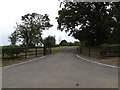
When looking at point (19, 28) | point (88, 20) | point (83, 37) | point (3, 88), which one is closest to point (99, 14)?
point (88, 20)

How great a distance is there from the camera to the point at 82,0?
30828mm

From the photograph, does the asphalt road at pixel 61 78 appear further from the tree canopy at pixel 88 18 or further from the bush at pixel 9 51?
the tree canopy at pixel 88 18

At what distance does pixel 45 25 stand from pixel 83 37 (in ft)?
90.2

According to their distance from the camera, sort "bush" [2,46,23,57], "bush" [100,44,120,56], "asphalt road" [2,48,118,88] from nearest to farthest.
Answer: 1. "asphalt road" [2,48,118,88]
2. "bush" [2,46,23,57]
3. "bush" [100,44,120,56]

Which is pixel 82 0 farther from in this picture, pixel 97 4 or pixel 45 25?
pixel 45 25

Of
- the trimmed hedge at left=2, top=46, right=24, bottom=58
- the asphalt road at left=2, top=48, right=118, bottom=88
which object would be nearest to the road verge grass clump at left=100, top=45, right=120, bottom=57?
the asphalt road at left=2, top=48, right=118, bottom=88

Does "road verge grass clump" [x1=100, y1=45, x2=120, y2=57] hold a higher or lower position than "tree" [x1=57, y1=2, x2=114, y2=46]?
lower

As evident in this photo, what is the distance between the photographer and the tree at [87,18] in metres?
30.7

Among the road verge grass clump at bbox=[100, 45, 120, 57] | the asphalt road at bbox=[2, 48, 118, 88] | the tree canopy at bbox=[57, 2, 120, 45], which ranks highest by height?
the tree canopy at bbox=[57, 2, 120, 45]

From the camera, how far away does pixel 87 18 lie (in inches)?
1270

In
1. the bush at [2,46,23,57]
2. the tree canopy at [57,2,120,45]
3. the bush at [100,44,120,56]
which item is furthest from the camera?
the tree canopy at [57,2,120,45]

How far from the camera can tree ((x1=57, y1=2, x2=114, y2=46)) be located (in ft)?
101

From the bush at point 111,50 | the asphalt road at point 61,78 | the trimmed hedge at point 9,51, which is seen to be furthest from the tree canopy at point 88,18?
the asphalt road at point 61,78

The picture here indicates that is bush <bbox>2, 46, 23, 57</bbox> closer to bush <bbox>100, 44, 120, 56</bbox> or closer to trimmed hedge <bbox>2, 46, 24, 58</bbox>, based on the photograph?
trimmed hedge <bbox>2, 46, 24, 58</bbox>
